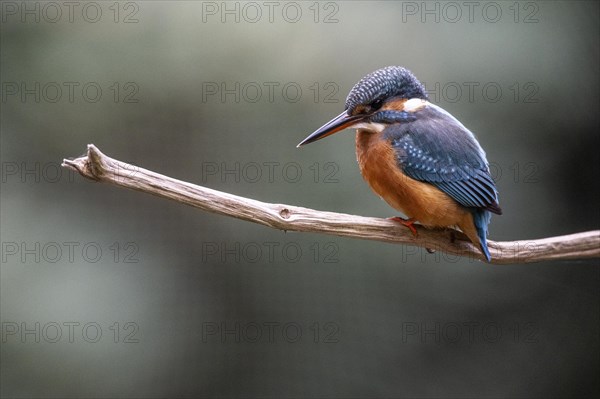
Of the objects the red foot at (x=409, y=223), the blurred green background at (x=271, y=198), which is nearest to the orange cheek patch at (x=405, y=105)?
the red foot at (x=409, y=223)

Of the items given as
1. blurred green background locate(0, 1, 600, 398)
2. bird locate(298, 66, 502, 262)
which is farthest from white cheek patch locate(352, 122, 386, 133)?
blurred green background locate(0, 1, 600, 398)

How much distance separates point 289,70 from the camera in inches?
116

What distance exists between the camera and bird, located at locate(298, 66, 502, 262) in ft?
6.79

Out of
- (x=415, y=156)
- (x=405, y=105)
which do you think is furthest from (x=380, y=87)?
(x=415, y=156)

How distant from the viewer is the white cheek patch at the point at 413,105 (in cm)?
216

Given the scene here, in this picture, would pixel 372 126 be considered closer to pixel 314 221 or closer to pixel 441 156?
pixel 441 156

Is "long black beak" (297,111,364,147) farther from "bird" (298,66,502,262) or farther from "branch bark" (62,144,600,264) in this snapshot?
"branch bark" (62,144,600,264)

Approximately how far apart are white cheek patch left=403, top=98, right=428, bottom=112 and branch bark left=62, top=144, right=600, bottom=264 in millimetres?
349

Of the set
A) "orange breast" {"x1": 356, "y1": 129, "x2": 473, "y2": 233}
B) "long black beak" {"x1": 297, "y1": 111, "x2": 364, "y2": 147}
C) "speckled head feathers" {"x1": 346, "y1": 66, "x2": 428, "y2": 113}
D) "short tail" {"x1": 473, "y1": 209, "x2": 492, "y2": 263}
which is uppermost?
"speckled head feathers" {"x1": 346, "y1": 66, "x2": 428, "y2": 113}

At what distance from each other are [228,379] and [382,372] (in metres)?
0.63

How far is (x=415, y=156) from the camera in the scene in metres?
2.11

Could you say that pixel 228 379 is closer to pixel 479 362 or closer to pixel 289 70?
pixel 479 362

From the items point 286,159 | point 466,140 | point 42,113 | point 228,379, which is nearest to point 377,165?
point 466,140

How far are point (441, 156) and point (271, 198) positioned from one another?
38.0 inches
